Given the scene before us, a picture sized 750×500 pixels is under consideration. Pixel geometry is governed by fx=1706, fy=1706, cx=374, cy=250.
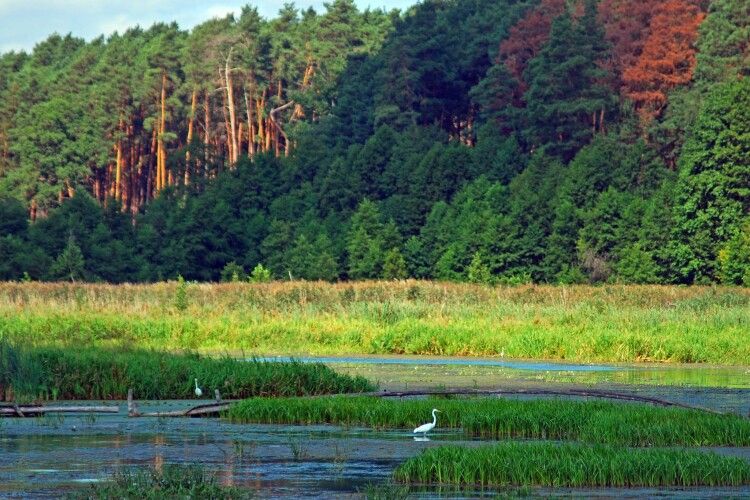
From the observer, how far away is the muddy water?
1938 cm

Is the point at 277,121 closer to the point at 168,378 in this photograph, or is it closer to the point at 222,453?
the point at 168,378

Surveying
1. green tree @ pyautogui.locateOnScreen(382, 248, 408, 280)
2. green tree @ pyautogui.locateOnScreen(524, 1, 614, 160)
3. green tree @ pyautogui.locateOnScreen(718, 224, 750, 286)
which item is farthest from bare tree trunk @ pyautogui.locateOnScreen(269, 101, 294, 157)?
green tree @ pyautogui.locateOnScreen(718, 224, 750, 286)

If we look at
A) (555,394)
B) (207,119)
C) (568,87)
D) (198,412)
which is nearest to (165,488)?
(198,412)

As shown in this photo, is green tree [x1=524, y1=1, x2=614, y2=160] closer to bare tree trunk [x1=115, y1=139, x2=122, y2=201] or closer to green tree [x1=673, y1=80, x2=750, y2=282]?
green tree [x1=673, y1=80, x2=750, y2=282]

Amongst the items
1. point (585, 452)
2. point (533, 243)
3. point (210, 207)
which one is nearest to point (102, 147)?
point (210, 207)

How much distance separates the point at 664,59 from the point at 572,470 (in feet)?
248

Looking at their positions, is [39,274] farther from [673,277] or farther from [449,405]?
[449,405]

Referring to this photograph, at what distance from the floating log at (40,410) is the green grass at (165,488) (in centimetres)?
770

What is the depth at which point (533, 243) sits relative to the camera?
8312cm

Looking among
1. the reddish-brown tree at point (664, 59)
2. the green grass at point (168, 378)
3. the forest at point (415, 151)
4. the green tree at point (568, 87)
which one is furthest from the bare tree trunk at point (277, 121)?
the green grass at point (168, 378)

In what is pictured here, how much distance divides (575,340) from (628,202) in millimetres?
40742

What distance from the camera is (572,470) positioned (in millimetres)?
19328

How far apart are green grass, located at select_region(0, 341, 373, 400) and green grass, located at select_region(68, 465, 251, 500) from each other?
1155 centimetres

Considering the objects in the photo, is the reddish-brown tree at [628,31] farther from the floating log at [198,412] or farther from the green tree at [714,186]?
the floating log at [198,412]
